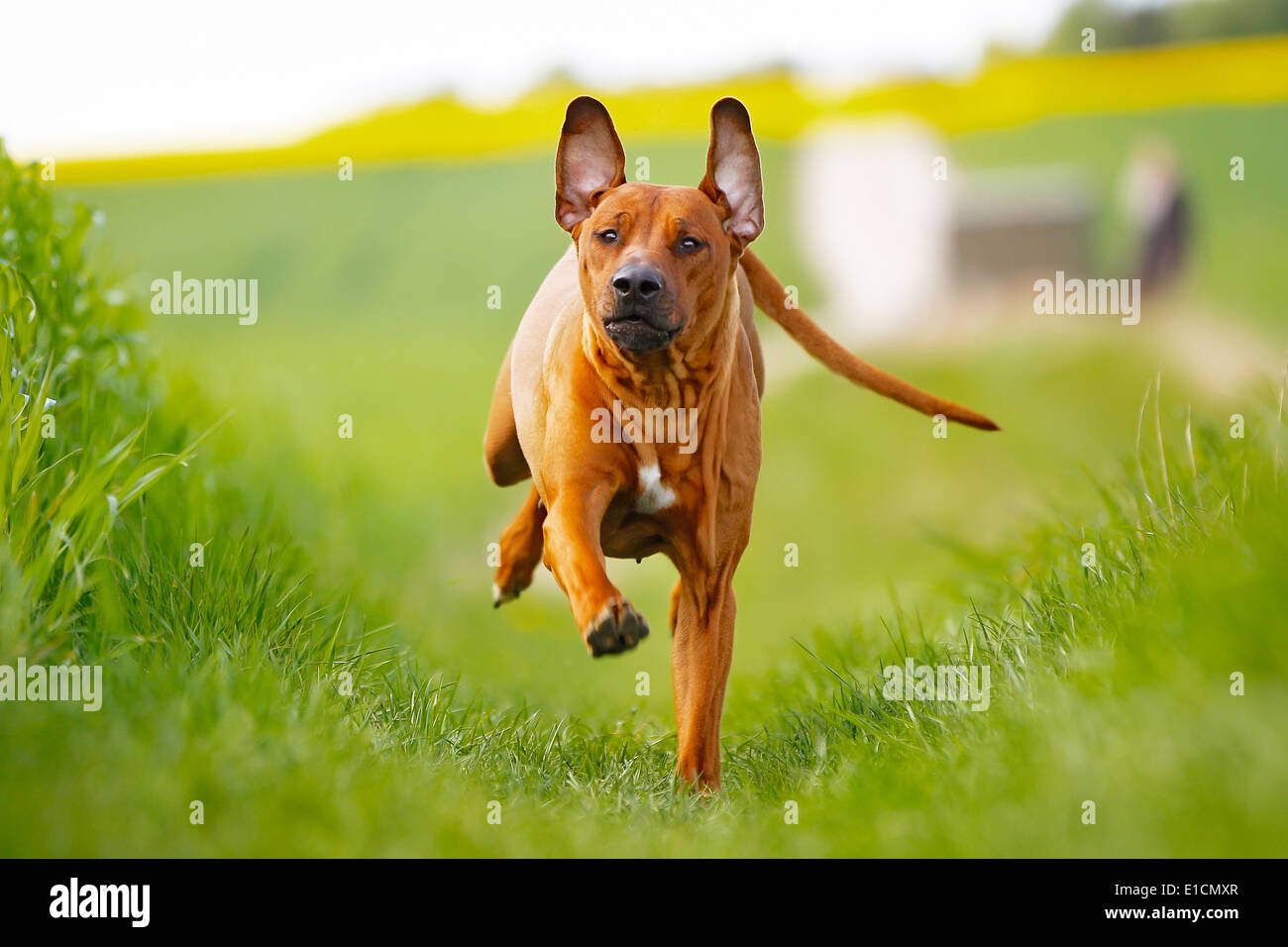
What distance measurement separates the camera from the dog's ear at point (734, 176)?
4758mm

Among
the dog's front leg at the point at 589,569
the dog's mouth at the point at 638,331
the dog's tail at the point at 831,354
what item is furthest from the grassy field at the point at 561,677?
the dog's mouth at the point at 638,331

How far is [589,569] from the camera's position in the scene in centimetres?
413

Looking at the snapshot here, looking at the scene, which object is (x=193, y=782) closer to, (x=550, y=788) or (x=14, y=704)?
(x=14, y=704)

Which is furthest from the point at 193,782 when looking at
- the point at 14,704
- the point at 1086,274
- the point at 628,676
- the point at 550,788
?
the point at 1086,274

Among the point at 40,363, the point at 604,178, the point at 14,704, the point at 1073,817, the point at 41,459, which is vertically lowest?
the point at 1073,817

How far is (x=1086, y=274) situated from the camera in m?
18.1

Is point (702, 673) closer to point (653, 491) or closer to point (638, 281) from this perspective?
point (653, 491)

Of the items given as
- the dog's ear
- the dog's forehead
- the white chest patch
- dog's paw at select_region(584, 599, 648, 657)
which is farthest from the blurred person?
dog's paw at select_region(584, 599, 648, 657)

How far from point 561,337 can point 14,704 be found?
2.35 meters

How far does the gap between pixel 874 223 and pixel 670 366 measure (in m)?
17.6

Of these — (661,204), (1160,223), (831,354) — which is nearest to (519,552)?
(831,354)

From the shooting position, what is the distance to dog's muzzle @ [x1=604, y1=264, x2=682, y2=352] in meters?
4.23

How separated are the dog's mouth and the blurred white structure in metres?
13.8

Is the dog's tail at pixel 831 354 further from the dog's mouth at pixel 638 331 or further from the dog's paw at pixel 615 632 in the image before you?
the dog's paw at pixel 615 632
